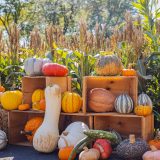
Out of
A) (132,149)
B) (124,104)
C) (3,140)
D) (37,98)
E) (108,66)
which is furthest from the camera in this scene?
(37,98)

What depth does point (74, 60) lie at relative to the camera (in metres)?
5.32

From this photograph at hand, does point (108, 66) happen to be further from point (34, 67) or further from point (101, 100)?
point (34, 67)

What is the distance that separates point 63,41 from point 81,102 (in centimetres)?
224

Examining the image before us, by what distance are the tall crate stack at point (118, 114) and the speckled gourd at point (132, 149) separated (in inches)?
14.7

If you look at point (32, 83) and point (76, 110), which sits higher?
point (32, 83)

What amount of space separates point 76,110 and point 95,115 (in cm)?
28

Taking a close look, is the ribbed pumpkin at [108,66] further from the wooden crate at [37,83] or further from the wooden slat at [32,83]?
the wooden slat at [32,83]

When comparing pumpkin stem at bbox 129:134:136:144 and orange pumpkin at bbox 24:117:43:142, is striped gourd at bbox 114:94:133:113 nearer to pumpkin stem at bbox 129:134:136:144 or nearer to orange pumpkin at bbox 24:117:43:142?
pumpkin stem at bbox 129:134:136:144

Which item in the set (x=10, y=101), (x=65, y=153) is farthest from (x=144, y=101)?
(x=10, y=101)

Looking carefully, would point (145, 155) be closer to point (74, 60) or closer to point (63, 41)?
point (74, 60)

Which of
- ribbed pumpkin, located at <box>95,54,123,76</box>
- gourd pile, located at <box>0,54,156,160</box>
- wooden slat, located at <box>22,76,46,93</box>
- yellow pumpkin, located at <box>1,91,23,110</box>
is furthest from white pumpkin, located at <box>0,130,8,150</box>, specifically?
ribbed pumpkin, located at <box>95,54,123,76</box>

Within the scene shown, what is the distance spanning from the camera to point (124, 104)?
435 centimetres

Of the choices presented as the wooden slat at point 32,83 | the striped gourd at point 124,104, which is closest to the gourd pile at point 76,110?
the striped gourd at point 124,104

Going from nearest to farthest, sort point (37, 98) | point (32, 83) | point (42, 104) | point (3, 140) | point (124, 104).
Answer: point (124, 104) → point (3, 140) → point (42, 104) → point (37, 98) → point (32, 83)
